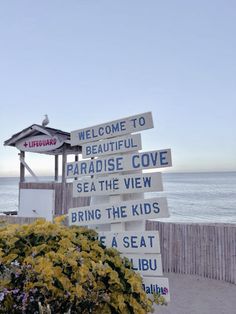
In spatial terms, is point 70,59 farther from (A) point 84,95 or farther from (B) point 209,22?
(B) point 209,22

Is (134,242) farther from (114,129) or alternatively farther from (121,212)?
(114,129)

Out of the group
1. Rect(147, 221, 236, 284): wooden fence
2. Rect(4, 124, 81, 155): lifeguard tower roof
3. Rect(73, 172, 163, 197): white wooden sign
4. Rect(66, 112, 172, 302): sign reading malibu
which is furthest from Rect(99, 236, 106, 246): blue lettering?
Rect(4, 124, 81, 155): lifeguard tower roof

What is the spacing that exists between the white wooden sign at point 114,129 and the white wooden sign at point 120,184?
0.47 m

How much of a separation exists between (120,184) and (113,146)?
0.42m

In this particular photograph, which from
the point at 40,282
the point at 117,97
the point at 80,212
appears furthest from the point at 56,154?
the point at 40,282

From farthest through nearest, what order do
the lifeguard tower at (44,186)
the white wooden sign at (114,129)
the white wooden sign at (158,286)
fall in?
1. the lifeguard tower at (44,186)
2. the white wooden sign at (114,129)
3. the white wooden sign at (158,286)

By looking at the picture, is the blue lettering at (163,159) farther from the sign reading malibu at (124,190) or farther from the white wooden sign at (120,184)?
the white wooden sign at (120,184)

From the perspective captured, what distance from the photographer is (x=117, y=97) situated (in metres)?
13.3

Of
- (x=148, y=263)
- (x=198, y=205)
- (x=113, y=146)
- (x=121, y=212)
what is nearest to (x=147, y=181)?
(x=121, y=212)

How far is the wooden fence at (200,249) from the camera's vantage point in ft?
22.2

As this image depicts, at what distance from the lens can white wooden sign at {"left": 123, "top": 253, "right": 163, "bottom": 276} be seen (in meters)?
3.46

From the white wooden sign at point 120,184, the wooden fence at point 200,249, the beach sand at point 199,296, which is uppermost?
the white wooden sign at point 120,184

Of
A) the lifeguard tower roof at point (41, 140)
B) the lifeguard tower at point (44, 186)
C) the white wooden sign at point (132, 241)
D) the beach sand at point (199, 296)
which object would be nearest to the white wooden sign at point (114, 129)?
the white wooden sign at point (132, 241)

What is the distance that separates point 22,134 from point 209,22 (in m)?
6.81
